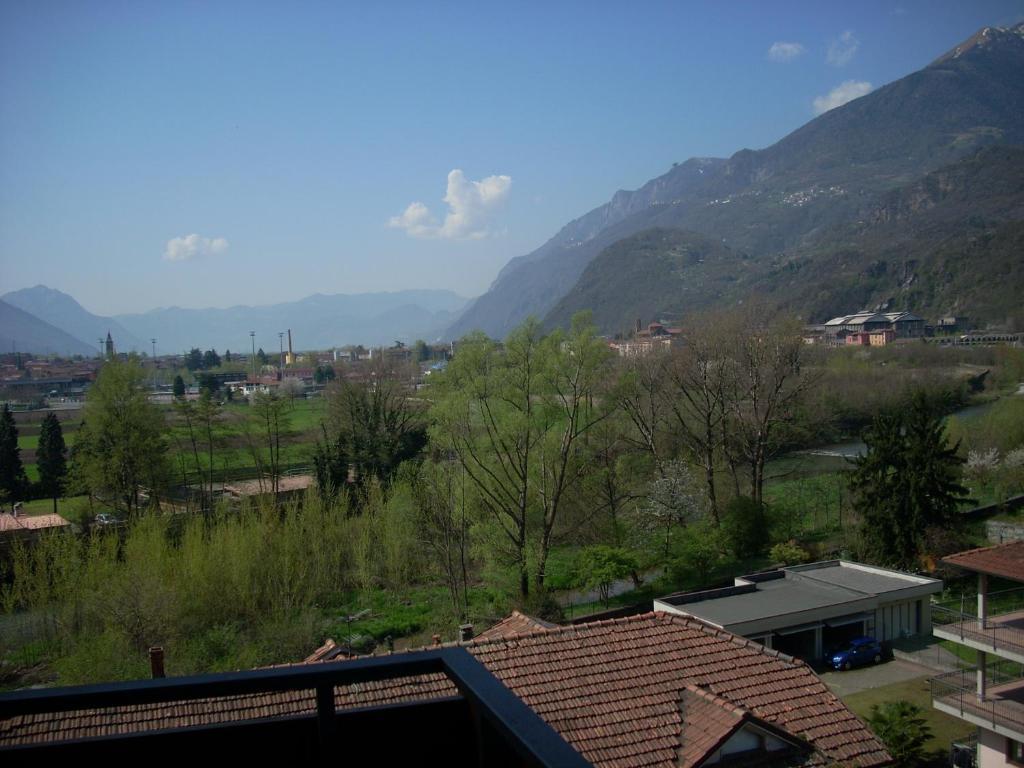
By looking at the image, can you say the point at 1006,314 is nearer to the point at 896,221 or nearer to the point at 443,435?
the point at 443,435

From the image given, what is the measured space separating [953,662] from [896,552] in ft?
17.3

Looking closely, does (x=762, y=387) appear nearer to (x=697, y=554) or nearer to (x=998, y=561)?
(x=697, y=554)

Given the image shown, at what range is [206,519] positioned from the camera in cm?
1983

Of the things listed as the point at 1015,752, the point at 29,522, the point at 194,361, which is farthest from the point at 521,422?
the point at 194,361

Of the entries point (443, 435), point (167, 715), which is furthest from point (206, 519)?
point (167, 715)

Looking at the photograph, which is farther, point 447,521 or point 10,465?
point 10,465

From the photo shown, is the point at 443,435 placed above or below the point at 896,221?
below

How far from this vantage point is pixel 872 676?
51.5 ft

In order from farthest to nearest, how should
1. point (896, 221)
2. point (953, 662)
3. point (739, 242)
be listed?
1. point (739, 242)
2. point (896, 221)
3. point (953, 662)

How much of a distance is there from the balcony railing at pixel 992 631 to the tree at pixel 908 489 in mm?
9526

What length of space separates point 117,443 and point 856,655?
62.2ft

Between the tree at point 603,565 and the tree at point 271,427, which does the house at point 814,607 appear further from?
the tree at point 271,427

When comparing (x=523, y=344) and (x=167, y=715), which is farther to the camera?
(x=523, y=344)

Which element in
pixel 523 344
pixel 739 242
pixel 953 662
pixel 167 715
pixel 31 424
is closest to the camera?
pixel 167 715
